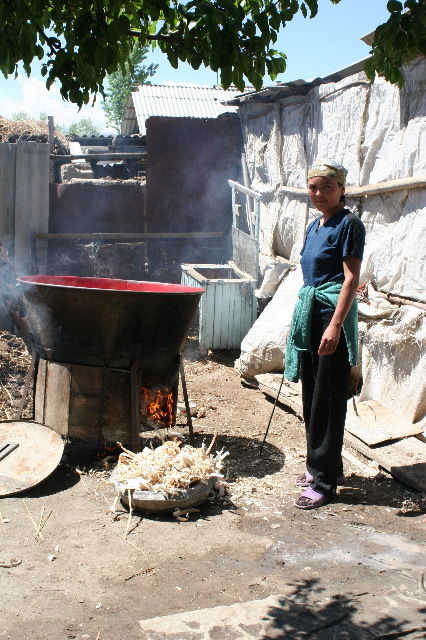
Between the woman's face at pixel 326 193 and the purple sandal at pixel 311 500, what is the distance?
1.86 meters

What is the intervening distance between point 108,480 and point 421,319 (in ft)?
9.36

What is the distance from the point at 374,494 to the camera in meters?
4.73

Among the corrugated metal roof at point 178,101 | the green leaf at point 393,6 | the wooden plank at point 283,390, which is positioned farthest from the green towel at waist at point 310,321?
the corrugated metal roof at point 178,101

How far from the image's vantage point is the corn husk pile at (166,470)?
14.1ft

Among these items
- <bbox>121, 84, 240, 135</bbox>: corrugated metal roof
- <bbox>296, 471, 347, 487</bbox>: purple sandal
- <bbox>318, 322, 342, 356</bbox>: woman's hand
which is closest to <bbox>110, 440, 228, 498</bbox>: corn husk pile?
<bbox>296, 471, 347, 487</bbox>: purple sandal

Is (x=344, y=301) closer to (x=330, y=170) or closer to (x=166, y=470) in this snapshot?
(x=330, y=170)

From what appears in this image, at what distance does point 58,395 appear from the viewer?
198 inches

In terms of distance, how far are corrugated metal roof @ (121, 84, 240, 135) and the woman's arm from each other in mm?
7989

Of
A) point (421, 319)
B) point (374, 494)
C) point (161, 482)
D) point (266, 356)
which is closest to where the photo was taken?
point (161, 482)

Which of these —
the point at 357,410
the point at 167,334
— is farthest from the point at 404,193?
the point at 167,334

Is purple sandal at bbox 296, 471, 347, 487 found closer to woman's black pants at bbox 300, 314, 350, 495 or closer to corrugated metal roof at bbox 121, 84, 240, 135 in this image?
woman's black pants at bbox 300, 314, 350, 495

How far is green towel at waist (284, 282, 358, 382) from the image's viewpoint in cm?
440

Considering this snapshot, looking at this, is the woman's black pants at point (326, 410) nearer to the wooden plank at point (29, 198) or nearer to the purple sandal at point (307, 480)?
the purple sandal at point (307, 480)

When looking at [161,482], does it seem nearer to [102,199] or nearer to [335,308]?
[335,308]
